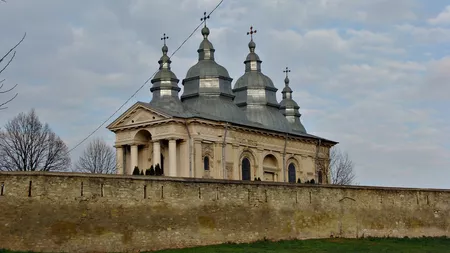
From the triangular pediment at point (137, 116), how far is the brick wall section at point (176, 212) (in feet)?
66.1

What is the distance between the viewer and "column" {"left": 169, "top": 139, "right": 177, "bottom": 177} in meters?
52.4

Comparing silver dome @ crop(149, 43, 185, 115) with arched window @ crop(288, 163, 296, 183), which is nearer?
silver dome @ crop(149, 43, 185, 115)

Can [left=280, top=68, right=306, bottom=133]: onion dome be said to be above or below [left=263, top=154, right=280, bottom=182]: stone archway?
above

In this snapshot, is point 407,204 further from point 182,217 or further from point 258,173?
point 258,173

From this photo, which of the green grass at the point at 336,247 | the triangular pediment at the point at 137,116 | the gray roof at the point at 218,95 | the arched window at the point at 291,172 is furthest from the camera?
the arched window at the point at 291,172

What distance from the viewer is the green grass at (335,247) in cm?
2936

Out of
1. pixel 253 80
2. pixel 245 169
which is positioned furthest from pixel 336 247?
pixel 253 80

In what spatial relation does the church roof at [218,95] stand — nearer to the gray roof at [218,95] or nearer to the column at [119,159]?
the gray roof at [218,95]

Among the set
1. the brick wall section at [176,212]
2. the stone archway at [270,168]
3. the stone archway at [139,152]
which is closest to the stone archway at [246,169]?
the stone archway at [270,168]

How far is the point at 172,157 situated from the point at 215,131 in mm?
4003

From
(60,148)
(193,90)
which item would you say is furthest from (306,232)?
(60,148)

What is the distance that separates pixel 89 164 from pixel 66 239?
41.6 meters

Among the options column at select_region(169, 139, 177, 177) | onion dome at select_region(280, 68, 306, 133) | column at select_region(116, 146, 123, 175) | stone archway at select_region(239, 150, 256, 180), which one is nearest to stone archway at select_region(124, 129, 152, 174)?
column at select_region(116, 146, 123, 175)

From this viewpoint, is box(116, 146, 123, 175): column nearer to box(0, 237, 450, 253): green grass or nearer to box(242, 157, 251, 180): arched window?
box(242, 157, 251, 180): arched window
